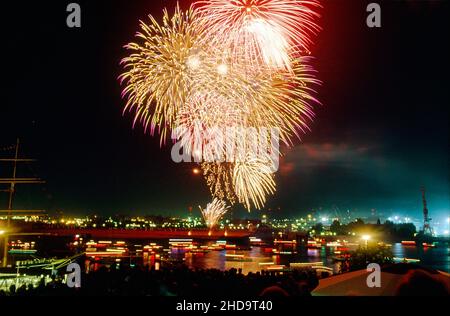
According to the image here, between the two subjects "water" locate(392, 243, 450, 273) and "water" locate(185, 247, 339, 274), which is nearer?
"water" locate(185, 247, 339, 274)

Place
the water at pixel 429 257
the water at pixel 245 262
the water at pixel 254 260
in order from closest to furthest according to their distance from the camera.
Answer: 1. the water at pixel 245 262
2. the water at pixel 254 260
3. the water at pixel 429 257

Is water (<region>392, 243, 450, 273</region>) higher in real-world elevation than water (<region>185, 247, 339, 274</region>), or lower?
lower

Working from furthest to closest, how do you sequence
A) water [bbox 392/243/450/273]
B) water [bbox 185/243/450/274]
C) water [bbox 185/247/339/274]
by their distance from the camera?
water [bbox 392/243/450/273] → water [bbox 185/243/450/274] → water [bbox 185/247/339/274]

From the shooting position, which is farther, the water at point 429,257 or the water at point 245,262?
the water at point 429,257

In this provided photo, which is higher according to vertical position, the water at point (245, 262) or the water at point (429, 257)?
the water at point (245, 262)

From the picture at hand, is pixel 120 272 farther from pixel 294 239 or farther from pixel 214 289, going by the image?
pixel 294 239

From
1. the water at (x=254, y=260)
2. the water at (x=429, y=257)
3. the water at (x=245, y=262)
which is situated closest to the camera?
the water at (x=245, y=262)

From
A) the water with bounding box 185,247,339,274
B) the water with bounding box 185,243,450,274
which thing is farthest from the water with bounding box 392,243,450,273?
the water with bounding box 185,247,339,274

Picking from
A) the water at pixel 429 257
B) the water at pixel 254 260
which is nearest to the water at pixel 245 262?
the water at pixel 254 260

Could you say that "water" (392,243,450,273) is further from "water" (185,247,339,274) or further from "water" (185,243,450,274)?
"water" (185,247,339,274)

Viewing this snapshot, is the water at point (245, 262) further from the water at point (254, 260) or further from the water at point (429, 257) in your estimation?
the water at point (429, 257)

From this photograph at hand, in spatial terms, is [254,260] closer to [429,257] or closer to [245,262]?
[245,262]

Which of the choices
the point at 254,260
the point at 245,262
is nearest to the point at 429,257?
the point at 254,260
